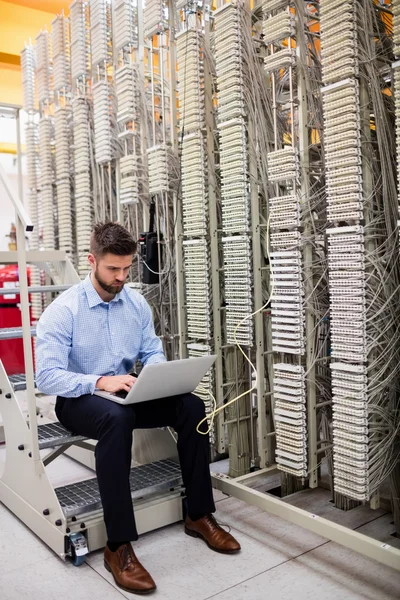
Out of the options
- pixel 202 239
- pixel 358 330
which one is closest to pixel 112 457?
pixel 358 330

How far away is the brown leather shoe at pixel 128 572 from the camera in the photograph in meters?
2.12

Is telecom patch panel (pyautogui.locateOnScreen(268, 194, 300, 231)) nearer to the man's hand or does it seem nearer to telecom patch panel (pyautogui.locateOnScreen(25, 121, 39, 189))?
the man's hand

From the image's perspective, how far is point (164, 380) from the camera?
2305mm

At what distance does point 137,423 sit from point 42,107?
3.99m

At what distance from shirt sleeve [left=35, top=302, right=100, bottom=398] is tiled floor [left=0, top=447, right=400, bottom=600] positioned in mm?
737

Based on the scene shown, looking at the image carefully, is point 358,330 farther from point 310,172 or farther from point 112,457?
point 112,457

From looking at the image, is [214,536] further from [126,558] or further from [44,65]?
[44,65]

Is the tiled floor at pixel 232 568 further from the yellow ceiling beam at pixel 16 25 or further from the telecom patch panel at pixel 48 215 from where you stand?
the yellow ceiling beam at pixel 16 25

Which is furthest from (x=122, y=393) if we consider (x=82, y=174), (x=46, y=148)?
(x=46, y=148)

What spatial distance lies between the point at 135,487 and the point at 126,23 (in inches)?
123

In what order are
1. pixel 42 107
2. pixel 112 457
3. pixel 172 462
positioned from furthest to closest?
pixel 42 107, pixel 172 462, pixel 112 457

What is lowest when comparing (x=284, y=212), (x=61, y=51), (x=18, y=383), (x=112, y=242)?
(x=18, y=383)

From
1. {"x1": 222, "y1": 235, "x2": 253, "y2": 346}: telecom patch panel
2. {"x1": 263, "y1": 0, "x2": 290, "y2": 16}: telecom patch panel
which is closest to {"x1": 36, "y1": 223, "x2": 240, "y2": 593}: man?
{"x1": 222, "y1": 235, "x2": 253, "y2": 346}: telecom patch panel

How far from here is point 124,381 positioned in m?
2.41
